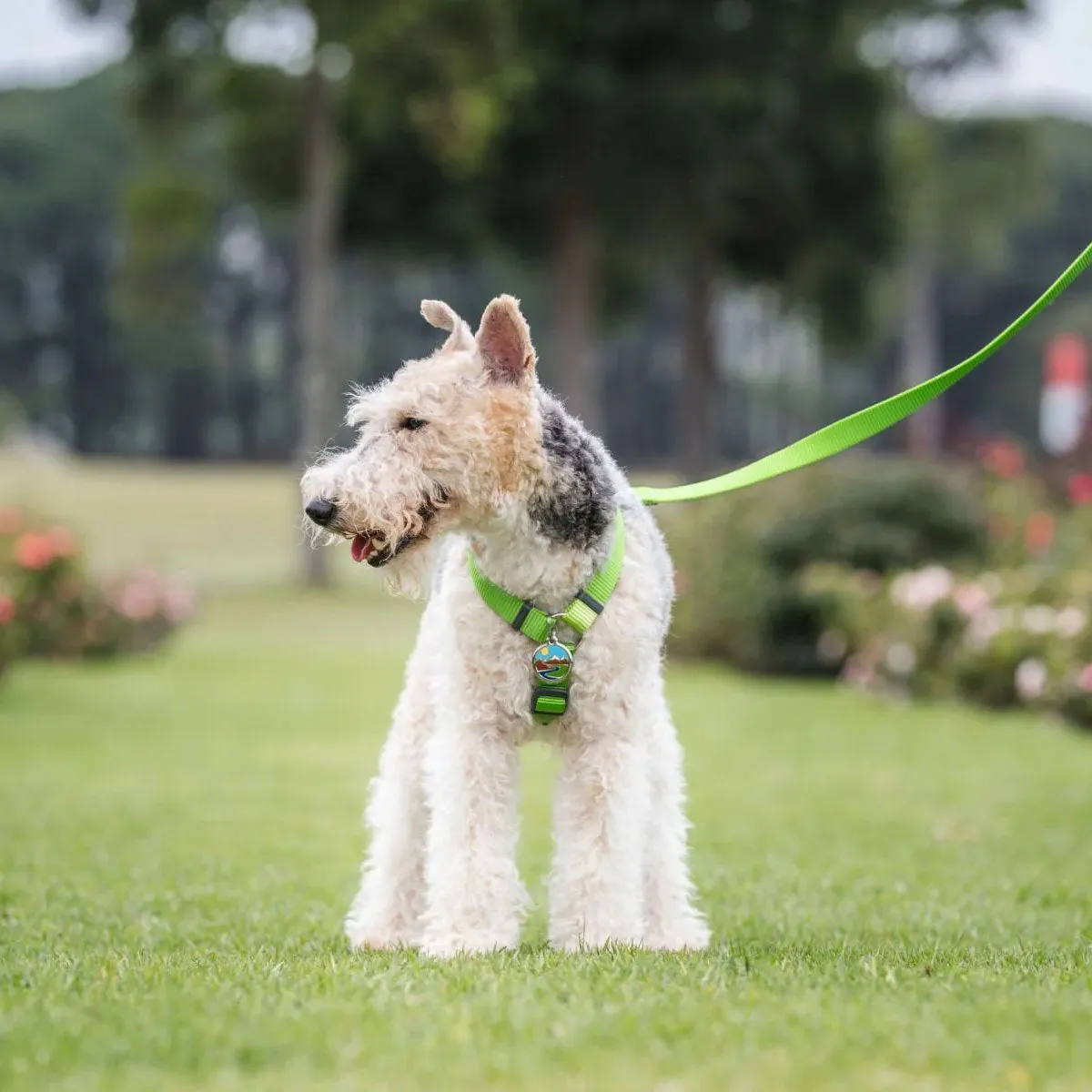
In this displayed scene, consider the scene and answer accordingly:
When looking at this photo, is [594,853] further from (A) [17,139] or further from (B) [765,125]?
(A) [17,139]

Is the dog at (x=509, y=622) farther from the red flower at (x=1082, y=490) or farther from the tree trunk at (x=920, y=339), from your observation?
the tree trunk at (x=920, y=339)

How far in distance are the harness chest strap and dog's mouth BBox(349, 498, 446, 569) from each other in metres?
0.33

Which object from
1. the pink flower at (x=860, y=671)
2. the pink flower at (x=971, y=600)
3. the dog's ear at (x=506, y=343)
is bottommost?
the pink flower at (x=860, y=671)

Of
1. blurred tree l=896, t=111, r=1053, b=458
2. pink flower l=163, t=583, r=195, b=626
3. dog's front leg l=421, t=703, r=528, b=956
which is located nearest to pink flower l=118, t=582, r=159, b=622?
pink flower l=163, t=583, r=195, b=626

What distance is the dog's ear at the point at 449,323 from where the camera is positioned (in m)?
4.68

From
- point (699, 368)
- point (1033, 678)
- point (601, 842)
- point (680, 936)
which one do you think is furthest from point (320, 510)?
point (699, 368)

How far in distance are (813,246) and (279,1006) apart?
29.0 m

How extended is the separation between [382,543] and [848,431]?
1.67 meters

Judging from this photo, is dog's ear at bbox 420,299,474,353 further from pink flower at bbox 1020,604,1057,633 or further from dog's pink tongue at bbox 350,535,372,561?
pink flower at bbox 1020,604,1057,633

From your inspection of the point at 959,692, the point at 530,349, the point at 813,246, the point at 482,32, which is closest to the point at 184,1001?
the point at 530,349

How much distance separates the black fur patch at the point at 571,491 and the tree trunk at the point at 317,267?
2171 cm

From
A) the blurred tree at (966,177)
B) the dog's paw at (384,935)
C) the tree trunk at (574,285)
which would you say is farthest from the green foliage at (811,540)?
the blurred tree at (966,177)

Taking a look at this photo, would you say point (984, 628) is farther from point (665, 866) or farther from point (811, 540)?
point (665, 866)

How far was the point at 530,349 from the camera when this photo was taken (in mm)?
4559
